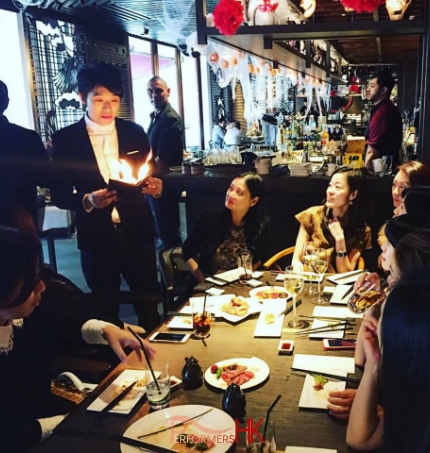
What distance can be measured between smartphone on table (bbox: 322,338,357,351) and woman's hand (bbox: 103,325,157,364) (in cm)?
62

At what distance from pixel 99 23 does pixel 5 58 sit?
179 cm

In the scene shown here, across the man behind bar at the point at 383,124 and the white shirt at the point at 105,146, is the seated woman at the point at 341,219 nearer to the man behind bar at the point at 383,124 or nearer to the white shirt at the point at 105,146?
the white shirt at the point at 105,146

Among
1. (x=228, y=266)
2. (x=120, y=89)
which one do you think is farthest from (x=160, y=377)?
(x=120, y=89)

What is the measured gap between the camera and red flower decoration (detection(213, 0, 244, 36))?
344 cm

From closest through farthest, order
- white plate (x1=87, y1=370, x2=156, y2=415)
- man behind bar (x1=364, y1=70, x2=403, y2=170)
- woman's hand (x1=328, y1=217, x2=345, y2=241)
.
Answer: white plate (x1=87, y1=370, x2=156, y2=415)
woman's hand (x1=328, y1=217, x2=345, y2=241)
man behind bar (x1=364, y1=70, x2=403, y2=170)

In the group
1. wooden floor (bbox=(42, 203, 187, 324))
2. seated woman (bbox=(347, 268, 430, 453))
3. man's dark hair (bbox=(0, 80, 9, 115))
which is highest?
man's dark hair (bbox=(0, 80, 9, 115))

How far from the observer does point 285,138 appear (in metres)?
6.89

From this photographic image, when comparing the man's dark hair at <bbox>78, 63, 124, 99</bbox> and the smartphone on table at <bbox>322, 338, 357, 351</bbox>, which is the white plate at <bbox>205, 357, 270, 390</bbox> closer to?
the smartphone on table at <bbox>322, 338, 357, 351</bbox>

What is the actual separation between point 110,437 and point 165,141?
4404mm

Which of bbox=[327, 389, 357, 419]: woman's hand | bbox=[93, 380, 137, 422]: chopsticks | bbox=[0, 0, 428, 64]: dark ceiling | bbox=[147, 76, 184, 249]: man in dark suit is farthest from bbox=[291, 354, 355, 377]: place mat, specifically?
bbox=[0, 0, 428, 64]: dark ceiling

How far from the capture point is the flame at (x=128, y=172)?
2.78 meters

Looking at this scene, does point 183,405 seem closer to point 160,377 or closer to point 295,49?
point 160,377

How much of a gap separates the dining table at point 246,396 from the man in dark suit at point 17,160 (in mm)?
1627

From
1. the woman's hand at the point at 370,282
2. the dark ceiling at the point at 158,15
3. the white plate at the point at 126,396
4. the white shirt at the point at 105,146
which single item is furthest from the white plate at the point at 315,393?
the dark ceiling at the point at 158,15
